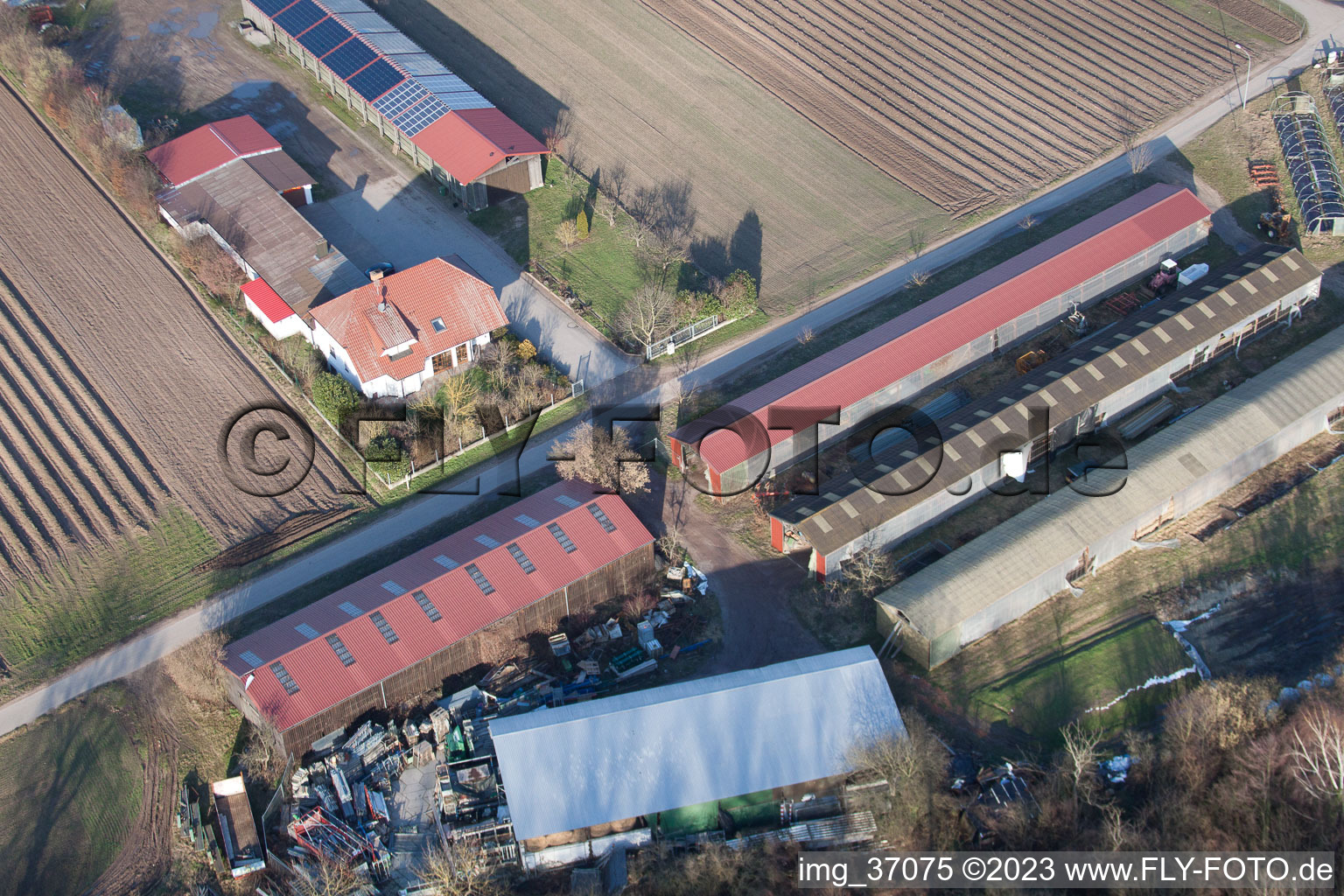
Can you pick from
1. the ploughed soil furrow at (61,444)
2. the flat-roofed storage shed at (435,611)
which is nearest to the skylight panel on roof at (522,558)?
the flat-roofed storage shed at (435,611)

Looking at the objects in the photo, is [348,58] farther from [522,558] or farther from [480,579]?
[480,579]

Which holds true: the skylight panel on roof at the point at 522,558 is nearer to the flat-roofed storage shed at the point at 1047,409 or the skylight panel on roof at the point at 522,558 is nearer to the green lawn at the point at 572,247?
the flat-roofed storage shed at the point at 1047,409

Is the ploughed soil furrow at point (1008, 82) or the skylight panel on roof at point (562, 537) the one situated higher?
the ploughed soil furrow at point (1008, 82)

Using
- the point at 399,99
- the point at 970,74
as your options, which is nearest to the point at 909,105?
the point at 970,74

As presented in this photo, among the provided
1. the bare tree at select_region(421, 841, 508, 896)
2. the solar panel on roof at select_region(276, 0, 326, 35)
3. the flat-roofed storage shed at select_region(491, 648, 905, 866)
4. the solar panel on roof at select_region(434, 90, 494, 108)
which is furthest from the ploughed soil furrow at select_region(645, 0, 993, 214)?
the bare tree at select_region(421, 841, 508, 896)

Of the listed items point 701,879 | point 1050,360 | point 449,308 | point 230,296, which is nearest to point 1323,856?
point 701,879

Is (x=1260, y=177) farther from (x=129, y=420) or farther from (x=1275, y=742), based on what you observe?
(x=129, y=420)

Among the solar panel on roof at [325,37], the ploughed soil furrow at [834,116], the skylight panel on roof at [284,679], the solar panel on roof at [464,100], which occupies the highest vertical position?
the solar panel on roof at [325,37]

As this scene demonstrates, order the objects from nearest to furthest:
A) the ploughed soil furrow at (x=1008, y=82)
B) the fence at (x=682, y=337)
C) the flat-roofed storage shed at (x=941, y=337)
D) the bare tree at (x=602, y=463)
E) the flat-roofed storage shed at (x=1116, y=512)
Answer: the flat-roofed storage shed at (x=1116, y=512)
the bare tree at (x=602, y=463)
the flat-roofed storage shed at (x=941, y=337)
the fence at (x=682, y=337)
the ploughed soil furrow at (x=1008, y=82)
